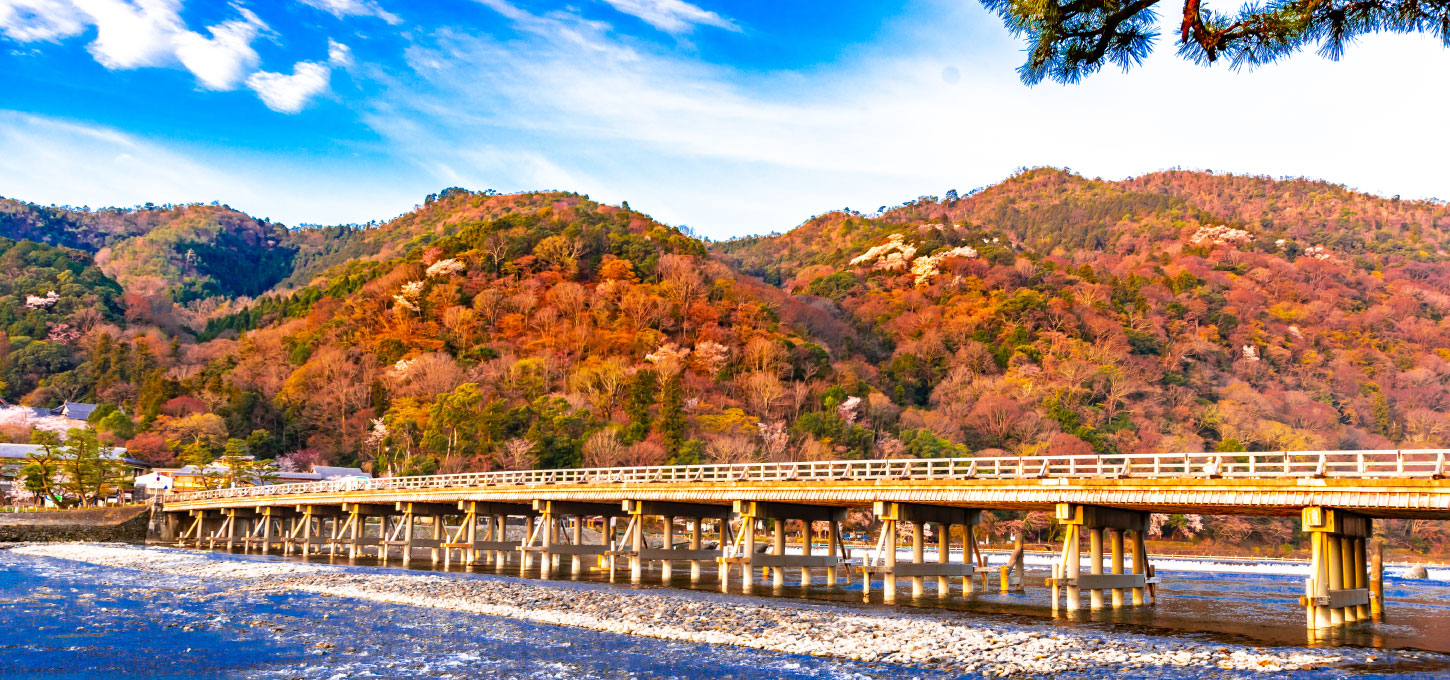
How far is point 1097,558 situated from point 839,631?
31.5 ft

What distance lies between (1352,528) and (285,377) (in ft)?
311

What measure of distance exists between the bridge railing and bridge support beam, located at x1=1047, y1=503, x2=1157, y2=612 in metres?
1.14

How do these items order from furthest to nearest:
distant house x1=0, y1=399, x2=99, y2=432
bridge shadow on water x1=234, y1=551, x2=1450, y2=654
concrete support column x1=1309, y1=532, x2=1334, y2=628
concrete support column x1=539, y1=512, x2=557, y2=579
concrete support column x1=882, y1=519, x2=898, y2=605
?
1. distant house x1=0, y1=399, x2=99, y2=432
2. concrete support column x1=539, y1=512, x2=557, y2=579
3. concrete support column x1=882, y1=519, x2=898, y2=605
4. bridge shadow on water x1=234, y1=551, x2=1450, y2=654
5. concrete support column x1=1309, y1=532, x2=1334, y2=628

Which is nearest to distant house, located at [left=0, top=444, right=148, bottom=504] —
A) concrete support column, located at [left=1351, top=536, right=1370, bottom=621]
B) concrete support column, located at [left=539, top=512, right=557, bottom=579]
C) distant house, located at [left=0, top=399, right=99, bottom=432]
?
distant house, located at [left=0, top=399, right=99, bottom=432]

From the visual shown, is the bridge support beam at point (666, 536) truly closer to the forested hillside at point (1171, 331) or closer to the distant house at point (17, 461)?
the forested hillside at point (1171, 331)

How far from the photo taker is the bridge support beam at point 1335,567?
2266 centimetres

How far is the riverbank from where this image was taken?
19656 millimetres

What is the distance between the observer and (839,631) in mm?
23922

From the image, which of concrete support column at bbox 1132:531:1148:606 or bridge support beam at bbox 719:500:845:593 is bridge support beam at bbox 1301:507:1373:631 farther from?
bridge support beam at bbox 719:500:845:593

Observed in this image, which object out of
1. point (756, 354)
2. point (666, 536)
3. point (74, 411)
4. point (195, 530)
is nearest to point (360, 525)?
point (195, 530)

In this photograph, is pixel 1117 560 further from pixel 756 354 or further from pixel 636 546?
pixel 756 354

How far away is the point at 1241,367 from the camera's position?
105875 mm

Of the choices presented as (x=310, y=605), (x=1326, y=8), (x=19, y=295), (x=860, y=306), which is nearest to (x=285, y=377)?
(x=19, y=295)

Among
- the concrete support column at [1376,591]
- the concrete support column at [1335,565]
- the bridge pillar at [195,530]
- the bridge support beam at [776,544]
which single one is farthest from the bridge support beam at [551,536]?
the bridge pillar at [195,530]
